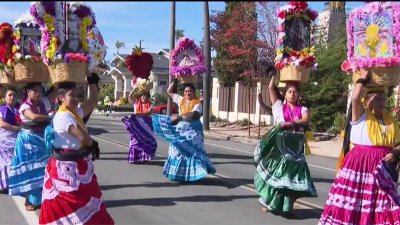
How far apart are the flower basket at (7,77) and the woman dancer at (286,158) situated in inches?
156

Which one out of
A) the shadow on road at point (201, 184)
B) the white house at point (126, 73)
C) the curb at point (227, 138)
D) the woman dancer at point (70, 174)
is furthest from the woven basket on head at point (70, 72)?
the white house at point (126, 73)

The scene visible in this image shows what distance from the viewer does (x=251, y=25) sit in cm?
2642

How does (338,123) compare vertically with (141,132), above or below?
below

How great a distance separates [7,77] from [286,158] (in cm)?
444

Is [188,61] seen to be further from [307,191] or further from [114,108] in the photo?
[114,108]

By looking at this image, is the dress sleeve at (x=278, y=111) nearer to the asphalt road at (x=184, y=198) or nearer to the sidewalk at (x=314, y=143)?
the asphalt road at (x=184, y=198)

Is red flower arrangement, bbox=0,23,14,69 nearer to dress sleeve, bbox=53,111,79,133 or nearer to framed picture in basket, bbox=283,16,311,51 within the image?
dress sleeve, bbox=53,111,79,133

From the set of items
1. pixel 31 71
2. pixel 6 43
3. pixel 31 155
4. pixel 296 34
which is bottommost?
pixel 31 155

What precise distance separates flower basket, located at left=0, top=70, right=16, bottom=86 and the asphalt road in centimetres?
177

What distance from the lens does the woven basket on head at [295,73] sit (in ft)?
23.3

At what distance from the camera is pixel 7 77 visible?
8.41m

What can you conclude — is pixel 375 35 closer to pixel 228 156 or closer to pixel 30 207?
pixel 30 207

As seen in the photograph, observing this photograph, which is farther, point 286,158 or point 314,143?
point 314,143

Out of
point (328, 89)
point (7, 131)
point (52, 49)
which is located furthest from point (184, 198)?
point (328, 89)
